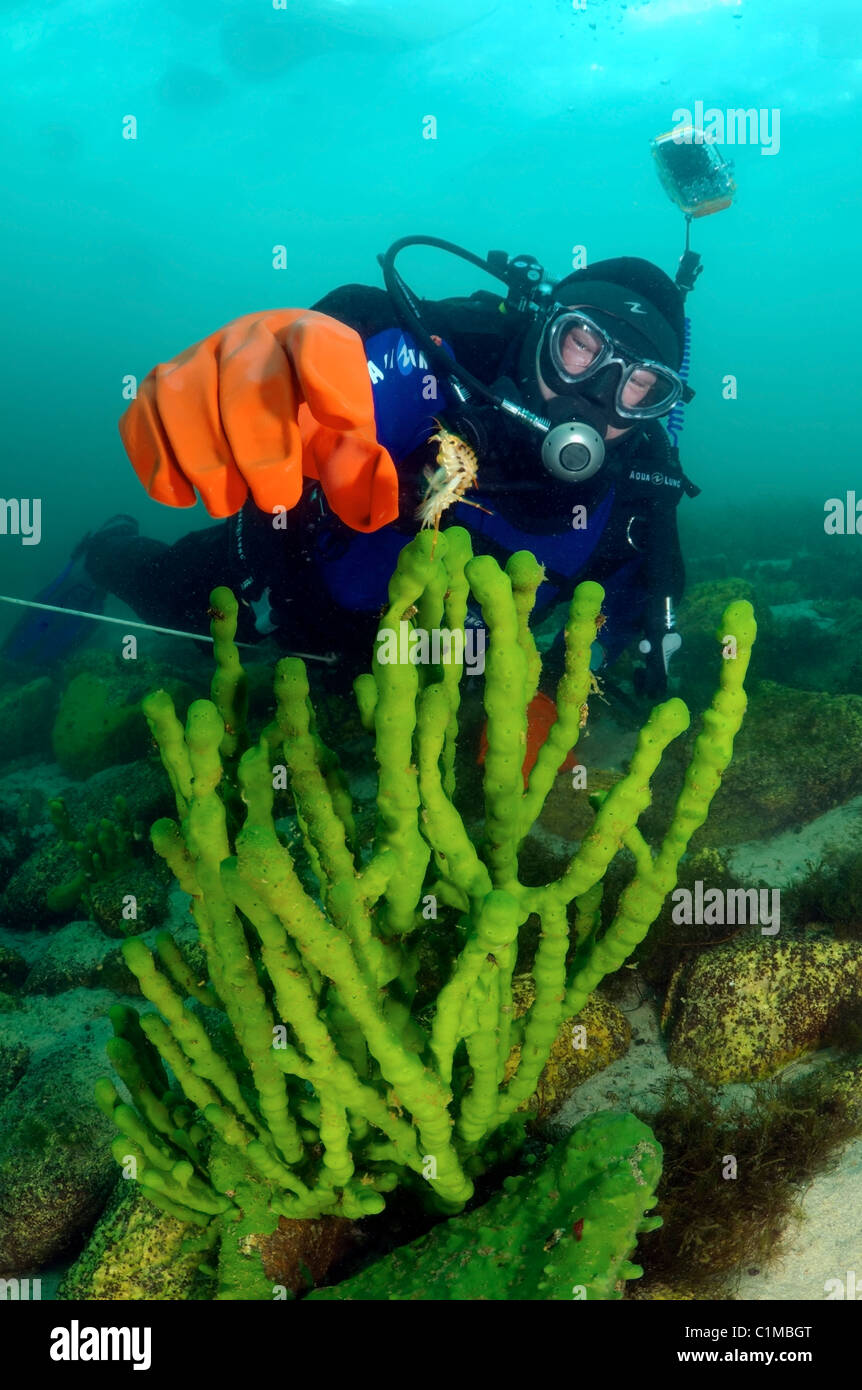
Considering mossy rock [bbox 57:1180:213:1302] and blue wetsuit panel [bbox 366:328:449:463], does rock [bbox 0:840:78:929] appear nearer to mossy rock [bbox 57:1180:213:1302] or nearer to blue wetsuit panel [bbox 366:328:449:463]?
mossy rock [bbox 57:1180:213:1302]

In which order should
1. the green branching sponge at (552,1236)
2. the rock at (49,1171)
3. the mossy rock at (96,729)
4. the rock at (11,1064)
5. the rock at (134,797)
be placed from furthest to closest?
the mossy rock at (96,729)
the rock at (134,797)
the rock at (11,1064)
the rock at (49,1171)
the green branching sponge at (552,1236)

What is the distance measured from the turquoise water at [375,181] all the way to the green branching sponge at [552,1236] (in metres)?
21.6

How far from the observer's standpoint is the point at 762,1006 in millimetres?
2988

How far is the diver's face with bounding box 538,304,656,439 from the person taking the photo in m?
4.52

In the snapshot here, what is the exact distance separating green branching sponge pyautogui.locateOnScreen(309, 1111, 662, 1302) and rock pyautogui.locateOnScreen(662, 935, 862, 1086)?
47.0 inches

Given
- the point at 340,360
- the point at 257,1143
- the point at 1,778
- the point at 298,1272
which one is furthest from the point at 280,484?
the point at 1,778

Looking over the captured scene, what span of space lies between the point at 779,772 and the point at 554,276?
2318 cm

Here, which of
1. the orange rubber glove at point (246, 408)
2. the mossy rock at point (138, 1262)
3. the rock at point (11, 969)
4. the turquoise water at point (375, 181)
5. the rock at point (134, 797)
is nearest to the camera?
the orange rubber glove at point (246, 408)

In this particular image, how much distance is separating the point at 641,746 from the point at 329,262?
94.5 meters

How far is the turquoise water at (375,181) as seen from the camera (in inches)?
1425

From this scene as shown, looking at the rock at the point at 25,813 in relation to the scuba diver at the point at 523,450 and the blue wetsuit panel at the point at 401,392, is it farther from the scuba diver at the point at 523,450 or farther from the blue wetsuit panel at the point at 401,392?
the blue wetsuit panel at the point at 401,392

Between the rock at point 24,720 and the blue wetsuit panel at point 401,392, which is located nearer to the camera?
the blue wetsuit panel at point 401,392

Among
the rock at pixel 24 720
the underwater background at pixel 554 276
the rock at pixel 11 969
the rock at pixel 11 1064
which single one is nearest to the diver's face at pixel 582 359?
the underwater background at pixel 554 276

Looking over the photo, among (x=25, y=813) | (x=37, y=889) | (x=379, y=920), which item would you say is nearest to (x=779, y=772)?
(x=379, y=920)
